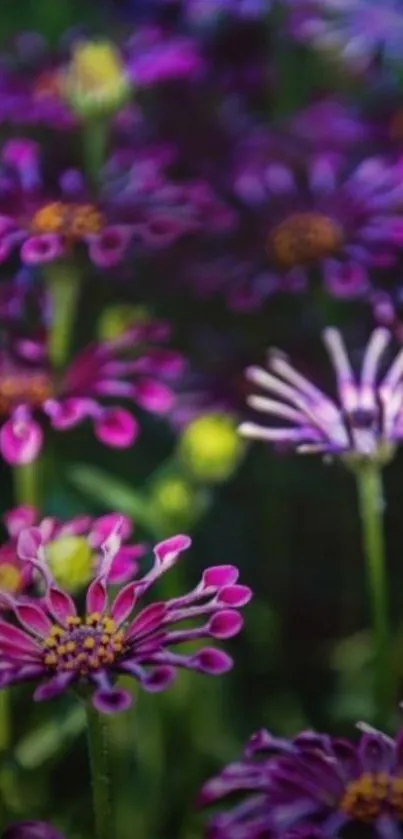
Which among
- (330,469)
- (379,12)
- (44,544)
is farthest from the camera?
(379,12)

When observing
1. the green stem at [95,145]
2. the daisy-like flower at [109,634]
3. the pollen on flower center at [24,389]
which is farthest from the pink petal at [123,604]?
the green stem at [95,145]

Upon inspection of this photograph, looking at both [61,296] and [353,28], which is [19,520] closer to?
[61,296]

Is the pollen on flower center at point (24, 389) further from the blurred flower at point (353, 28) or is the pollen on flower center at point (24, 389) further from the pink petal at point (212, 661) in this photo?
the blurred flower at point (353, 28)

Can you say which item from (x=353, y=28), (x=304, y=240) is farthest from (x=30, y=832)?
(x=353, y=28)

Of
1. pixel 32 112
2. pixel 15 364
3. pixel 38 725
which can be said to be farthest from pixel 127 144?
pixel 38 725

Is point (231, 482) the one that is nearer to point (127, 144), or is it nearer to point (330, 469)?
point (330, 469)

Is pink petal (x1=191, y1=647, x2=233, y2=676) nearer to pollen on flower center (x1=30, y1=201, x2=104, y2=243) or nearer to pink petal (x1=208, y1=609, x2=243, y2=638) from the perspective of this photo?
pink petal (x1=208, y1=609, x2=243, y2=638)
